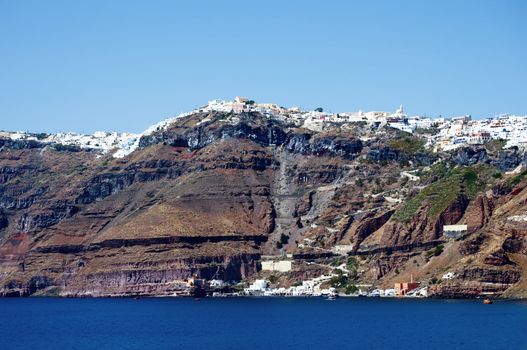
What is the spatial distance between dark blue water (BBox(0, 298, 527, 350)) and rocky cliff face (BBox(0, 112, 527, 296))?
12.4 metres

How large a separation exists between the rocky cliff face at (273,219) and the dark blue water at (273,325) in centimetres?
1239

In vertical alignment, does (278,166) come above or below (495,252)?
above

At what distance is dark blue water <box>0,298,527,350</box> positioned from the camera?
103 m

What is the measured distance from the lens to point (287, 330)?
11488cm

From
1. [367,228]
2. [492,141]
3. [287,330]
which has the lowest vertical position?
[287,330]

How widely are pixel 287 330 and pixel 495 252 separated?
33173 mm

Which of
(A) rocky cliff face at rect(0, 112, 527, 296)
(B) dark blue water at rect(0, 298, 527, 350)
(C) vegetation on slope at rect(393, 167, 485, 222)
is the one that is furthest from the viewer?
(C) vegetation on slope at rect(393, 167, 485, 222)

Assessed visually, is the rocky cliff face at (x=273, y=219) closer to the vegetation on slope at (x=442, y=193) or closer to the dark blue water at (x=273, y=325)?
the vegetation on slope at (x=442, y=193)

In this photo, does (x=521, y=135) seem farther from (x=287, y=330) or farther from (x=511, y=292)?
(x=287, y=330)

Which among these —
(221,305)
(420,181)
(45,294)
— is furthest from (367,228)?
(45,294)

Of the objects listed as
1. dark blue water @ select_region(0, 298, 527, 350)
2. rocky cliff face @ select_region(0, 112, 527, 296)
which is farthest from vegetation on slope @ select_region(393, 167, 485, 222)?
dark blue water @ select_region(0, 298, 527, 350)

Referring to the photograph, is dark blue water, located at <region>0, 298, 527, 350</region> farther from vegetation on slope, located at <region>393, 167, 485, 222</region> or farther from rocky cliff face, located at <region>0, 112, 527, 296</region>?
vegetation on slope, located at <region>393, 167, 485, 222</region>

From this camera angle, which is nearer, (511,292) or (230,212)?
(511,292)

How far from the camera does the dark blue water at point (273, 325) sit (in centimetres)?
10306
